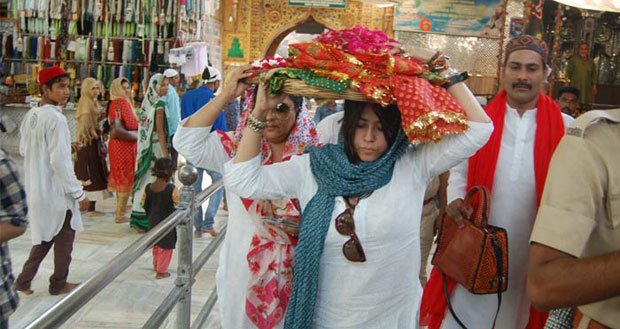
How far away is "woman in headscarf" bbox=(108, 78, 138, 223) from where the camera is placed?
18.4 ft

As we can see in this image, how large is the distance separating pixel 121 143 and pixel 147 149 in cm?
43

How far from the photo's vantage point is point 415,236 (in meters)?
1.67

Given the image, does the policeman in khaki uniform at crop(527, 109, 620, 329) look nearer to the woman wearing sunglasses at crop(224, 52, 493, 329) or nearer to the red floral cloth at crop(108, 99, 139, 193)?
the woman wearing sunglasses at crop(224, 52, 493, 329)

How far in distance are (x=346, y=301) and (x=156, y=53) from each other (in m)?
8.07

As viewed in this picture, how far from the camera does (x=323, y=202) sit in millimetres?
1612

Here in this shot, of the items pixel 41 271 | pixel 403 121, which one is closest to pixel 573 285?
pixel 403 121

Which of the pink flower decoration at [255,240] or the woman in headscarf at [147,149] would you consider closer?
the pink flower decoration at [255,240]

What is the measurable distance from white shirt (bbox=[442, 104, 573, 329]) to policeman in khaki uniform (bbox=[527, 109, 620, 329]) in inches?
46.8

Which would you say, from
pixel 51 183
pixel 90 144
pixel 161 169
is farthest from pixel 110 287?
pixel 90 144

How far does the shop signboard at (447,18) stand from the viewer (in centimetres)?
984

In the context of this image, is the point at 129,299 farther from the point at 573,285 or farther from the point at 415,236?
the point at 573,285

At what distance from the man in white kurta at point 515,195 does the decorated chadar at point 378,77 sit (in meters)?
0.81

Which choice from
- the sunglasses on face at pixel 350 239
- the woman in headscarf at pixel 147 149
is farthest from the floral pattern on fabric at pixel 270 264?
the woman in headscarf at pixel 147 149

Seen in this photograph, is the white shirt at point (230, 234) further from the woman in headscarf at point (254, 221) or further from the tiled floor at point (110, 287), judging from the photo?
the tiled floor at point (110, 287)
